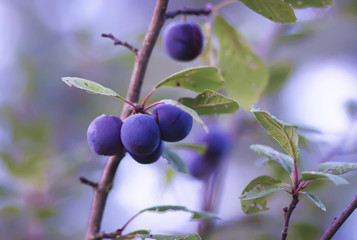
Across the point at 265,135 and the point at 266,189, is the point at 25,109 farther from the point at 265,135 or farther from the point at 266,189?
the point at 266,189

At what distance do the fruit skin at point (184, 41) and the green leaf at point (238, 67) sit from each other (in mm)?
98

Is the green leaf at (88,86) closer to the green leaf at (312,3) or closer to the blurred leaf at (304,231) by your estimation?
the green leaf at (312,3)

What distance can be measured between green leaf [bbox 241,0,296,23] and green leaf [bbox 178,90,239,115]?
0.16 meters

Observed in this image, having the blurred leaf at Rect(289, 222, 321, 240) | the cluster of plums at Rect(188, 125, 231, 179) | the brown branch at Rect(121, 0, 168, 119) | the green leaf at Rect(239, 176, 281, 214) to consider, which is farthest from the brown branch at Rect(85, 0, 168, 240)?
the blurred leaf at Rect(289, 222, 321, 240)

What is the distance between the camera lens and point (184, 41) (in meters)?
0.90

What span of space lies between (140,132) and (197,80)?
0.17m

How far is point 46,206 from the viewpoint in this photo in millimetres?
1598

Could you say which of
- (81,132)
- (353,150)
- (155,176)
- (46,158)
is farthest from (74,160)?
(353,150)

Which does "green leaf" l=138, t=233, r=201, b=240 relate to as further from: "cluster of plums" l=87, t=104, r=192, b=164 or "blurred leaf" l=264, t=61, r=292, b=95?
"blurred leaf" l=264, t=61, r=292, b=95

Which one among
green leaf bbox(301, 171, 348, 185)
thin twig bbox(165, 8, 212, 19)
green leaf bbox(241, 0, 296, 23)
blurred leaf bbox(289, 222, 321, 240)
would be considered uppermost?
thin twig bbox(165, 8, 212, 19)

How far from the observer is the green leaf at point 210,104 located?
718mm

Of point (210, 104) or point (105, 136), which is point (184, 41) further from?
point (105, 136)

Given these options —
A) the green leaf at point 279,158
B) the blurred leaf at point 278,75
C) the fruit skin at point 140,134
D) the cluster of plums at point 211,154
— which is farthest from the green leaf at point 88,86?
the blurred leaf at point 278,75

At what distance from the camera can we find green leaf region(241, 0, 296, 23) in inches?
27.8
